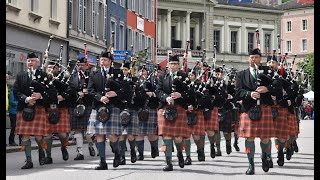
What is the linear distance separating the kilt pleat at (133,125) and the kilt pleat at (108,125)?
126 centimetres

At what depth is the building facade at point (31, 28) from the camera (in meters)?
25.8

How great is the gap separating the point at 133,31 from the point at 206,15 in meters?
28.4

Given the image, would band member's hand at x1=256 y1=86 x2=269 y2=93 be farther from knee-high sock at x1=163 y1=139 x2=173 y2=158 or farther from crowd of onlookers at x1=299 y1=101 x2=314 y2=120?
crowd of onlookers at x1=299 y1=101 x2=314 y2=120

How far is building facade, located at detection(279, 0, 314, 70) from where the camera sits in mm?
94981

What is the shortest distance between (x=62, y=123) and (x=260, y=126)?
409cm

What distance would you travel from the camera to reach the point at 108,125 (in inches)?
496

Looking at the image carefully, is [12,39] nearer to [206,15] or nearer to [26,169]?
[26,169]

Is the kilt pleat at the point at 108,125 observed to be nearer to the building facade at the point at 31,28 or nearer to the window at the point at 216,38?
the building facade at the point at 31,28

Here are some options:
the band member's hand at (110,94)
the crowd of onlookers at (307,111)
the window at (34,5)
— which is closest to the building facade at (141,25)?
the window at (34,5)

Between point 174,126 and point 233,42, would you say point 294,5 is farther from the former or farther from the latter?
point 174,126

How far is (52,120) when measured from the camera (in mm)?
14281

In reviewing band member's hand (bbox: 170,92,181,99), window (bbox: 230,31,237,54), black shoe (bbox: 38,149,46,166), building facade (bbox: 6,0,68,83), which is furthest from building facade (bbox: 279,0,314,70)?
band member's hand (bbox: 170,92,181,99)

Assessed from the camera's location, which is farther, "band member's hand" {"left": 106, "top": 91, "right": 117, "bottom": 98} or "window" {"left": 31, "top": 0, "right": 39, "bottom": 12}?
"window" {"left": 31, "top": 0, "right": 39, "bottom": 12}

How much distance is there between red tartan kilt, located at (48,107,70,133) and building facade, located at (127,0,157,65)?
1103 inches
